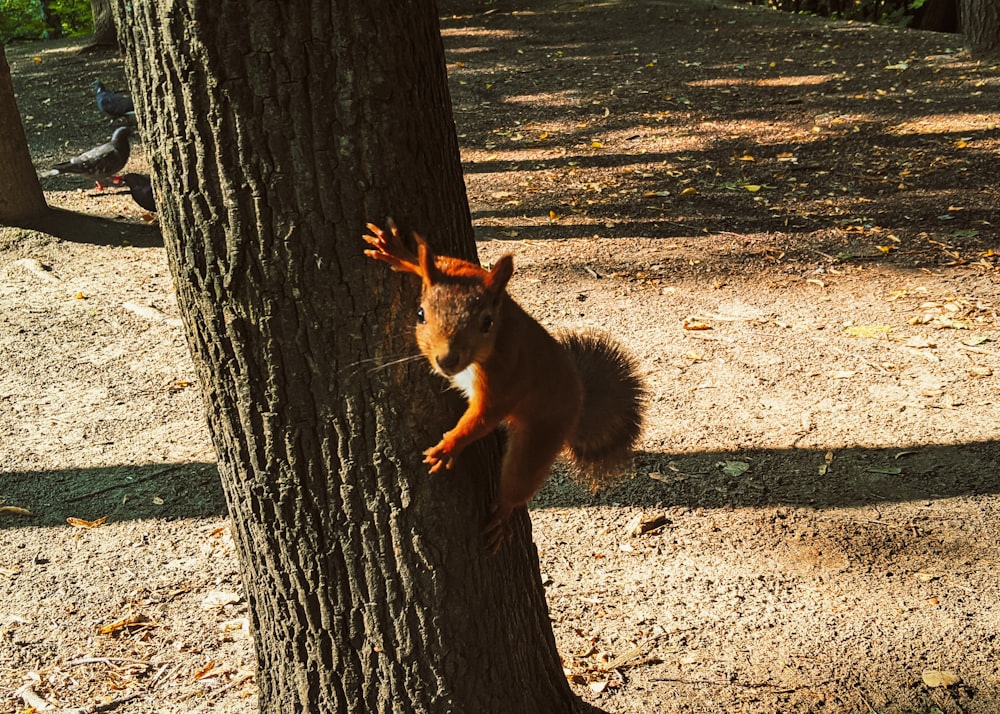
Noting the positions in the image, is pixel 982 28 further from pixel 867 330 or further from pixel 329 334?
pixel 329 334

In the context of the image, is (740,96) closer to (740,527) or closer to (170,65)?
(740,527)

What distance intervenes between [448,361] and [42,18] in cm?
1688

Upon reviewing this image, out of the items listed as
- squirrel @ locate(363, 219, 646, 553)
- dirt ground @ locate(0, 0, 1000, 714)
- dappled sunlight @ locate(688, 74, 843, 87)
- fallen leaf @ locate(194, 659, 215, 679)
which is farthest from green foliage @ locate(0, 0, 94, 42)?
squirrel @ locate(363, 219, 646, 553)

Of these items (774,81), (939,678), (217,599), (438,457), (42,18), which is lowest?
(939,678)

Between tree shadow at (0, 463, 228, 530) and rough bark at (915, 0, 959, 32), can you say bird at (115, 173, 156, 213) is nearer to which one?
tree shadow at (0, 463, 228, 530)

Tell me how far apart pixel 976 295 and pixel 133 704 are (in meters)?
4.33

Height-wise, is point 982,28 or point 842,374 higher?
point 982,28

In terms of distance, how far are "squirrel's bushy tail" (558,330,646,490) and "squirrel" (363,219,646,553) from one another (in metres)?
0.13

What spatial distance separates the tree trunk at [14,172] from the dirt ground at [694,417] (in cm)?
18

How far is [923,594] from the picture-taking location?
9.98 ft

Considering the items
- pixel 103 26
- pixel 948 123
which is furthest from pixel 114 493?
pixel 103 26

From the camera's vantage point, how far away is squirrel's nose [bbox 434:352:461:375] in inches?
69.2

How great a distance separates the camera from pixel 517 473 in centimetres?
206

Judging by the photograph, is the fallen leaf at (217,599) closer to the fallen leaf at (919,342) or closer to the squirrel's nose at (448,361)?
the squirrel's nose at (448,361)
